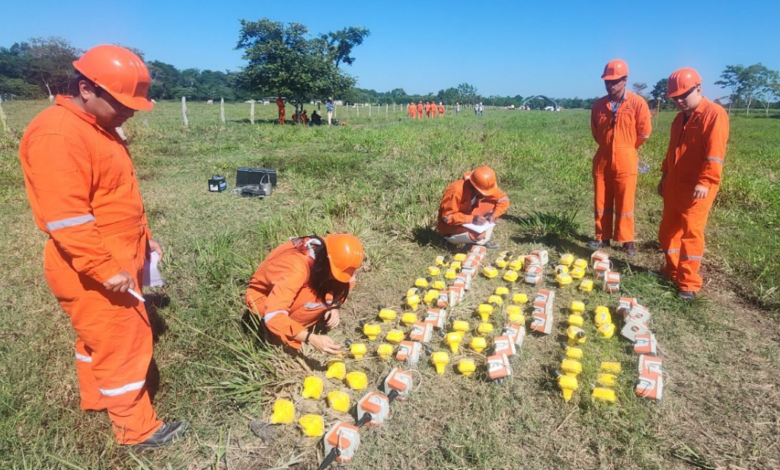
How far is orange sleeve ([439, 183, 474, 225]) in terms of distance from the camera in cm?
499

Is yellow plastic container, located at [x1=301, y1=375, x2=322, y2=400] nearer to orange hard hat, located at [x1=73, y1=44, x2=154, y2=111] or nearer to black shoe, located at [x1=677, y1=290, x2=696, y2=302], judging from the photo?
orange hard hat, located at [x1=73, y1=44, x2=154, y2=111]

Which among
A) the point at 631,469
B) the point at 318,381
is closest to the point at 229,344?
the point at 318,381

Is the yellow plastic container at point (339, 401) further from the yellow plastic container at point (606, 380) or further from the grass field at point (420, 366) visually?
the yellow plastic container at point (606, 380)

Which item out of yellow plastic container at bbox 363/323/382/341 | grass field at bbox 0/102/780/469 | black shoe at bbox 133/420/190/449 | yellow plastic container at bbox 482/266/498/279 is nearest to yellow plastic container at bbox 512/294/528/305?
grass field at bbox 0/102/780/469

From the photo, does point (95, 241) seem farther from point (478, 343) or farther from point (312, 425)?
point (478, 343)

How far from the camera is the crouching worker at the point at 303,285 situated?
106 inches

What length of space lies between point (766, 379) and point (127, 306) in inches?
164

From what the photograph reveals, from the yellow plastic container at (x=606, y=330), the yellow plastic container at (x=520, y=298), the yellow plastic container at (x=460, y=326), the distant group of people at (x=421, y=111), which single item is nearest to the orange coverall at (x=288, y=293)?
the yellow plastic container at (x=460, y=326)

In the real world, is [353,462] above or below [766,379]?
below

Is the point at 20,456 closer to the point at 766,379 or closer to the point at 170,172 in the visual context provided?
the point at 766,379

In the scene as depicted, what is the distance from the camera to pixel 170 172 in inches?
359

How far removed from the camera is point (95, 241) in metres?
1.96

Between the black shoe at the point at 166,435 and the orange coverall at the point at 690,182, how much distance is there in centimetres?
439

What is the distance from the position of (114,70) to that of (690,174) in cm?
456
